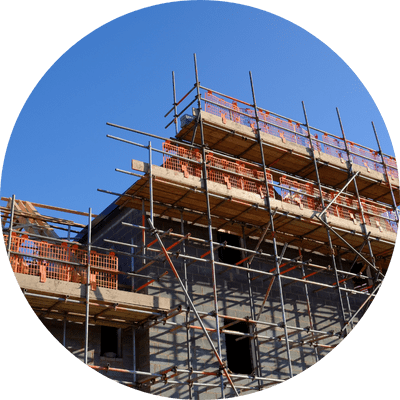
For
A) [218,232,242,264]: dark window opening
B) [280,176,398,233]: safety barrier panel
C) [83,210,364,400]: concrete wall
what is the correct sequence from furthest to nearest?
1. [280,176,398,233]: safety barrier panel
2. [218,232,242,264]: dark window opening
3. [83,210,364,400]: concrete wall

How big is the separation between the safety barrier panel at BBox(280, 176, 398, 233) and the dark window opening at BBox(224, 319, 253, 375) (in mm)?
5086

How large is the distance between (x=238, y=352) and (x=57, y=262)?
6917 mm

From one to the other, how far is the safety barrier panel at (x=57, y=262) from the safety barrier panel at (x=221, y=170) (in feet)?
12.4

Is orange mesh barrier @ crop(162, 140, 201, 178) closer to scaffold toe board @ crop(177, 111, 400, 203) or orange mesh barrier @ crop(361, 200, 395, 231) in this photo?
scaffold toe board @ crop(177, 111, 400, 203)

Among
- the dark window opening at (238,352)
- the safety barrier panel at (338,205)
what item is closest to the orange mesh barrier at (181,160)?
the safety barrier panel at (338,205)

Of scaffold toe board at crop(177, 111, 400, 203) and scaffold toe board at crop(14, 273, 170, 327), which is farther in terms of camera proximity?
scaffold toe board at crop(177, 111, 400, 203)

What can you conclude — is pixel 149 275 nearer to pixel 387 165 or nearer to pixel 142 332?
→ pixel 142 332

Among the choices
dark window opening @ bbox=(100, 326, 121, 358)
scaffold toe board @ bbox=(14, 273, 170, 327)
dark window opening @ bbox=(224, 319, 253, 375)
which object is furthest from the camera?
dark window opening @ bbox=(224, 319, 253, 375)

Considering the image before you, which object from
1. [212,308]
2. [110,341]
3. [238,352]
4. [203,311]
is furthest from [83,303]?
[238,352]

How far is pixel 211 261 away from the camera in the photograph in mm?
17891

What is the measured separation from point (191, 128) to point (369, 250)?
853cm

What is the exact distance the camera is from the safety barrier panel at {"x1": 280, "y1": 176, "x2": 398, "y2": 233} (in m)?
22.0

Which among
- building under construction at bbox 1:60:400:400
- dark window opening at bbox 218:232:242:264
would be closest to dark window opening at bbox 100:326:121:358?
building under construction at bbox 1:60:400:400

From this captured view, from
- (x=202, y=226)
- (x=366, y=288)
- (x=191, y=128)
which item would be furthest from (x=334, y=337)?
(x=191, y=128)
